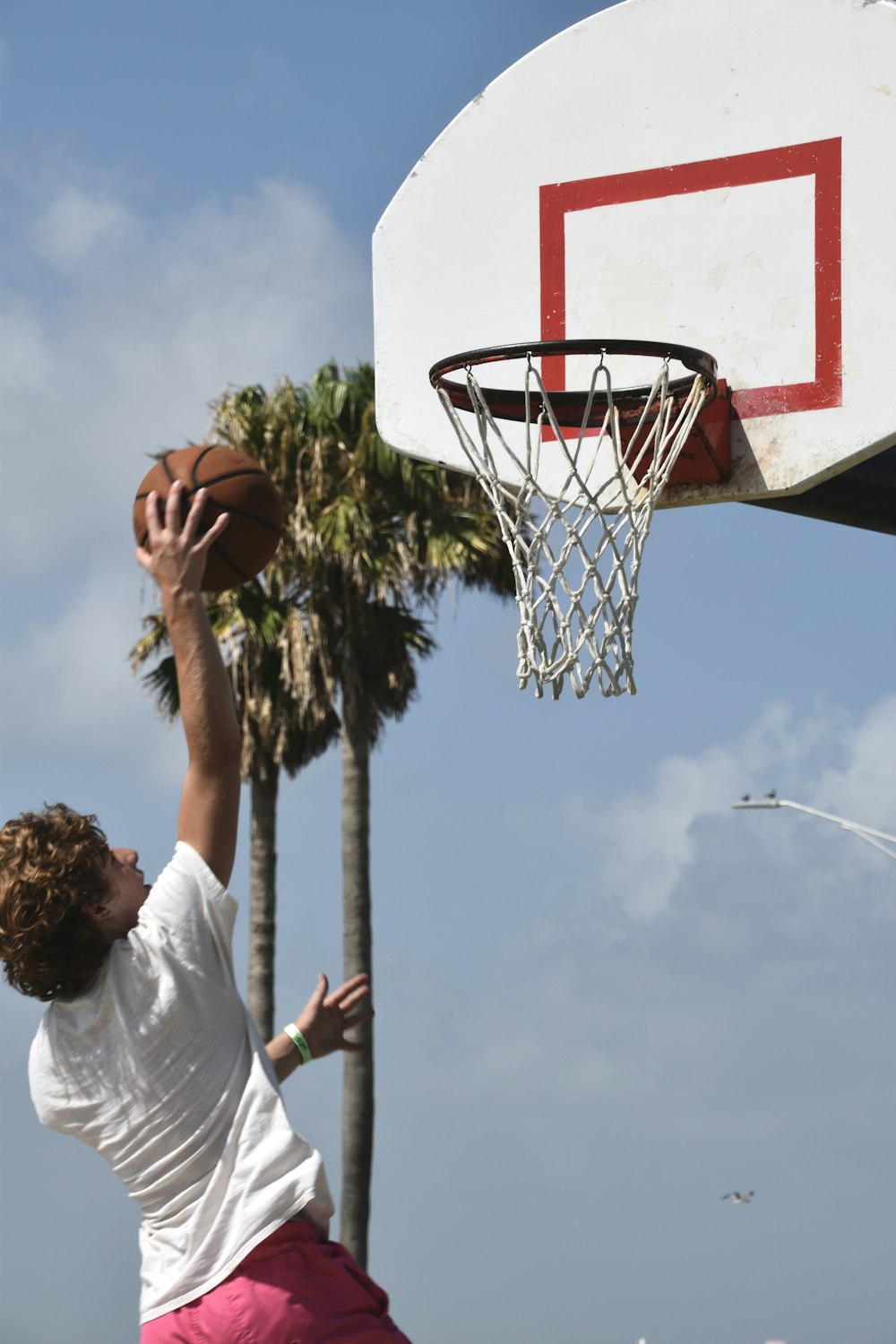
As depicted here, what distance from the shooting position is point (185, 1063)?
2.94m

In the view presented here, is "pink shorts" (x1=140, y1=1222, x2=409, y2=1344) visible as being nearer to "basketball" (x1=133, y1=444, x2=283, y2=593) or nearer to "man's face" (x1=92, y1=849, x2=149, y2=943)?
"man's face" (x1=92, y1=849, x2=149, y2=943)

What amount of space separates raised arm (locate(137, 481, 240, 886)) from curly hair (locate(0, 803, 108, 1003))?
188 millimetres

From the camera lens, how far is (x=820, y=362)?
5484 mm

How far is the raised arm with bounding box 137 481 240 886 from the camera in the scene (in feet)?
9.87

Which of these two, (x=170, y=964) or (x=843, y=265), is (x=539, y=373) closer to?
(x=843, y=265)

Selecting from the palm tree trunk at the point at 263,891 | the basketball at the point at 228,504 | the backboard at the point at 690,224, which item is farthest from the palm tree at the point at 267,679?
the basketball at the point at 228,504

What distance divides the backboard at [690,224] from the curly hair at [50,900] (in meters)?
3.13

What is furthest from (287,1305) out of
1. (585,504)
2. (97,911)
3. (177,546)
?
(585,504)

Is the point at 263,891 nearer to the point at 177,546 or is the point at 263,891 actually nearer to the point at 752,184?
the point at 752,184

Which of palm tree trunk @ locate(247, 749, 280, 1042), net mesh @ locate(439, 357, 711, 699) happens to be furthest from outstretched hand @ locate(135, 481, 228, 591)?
palm tree trunk @ locate(247, 749, 280, 1042)

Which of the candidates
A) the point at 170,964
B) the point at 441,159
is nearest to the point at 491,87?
the point at 441,159

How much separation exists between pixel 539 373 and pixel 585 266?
0.61 meters

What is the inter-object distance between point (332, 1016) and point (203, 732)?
943 mm

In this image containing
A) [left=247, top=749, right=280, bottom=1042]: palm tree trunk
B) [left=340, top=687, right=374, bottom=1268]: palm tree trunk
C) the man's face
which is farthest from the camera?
[left=247, top=749, right=280, bottom=1042]: palm tree trunk
